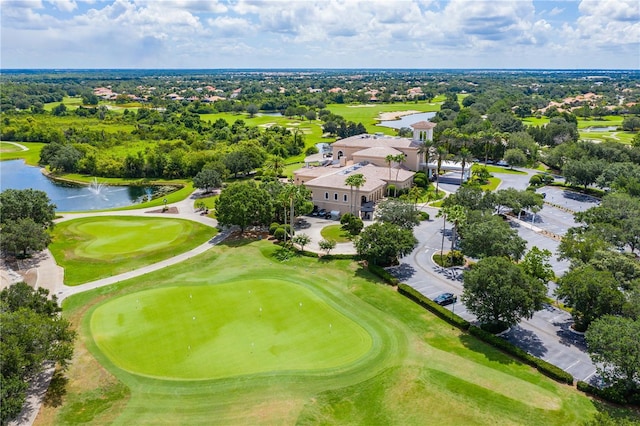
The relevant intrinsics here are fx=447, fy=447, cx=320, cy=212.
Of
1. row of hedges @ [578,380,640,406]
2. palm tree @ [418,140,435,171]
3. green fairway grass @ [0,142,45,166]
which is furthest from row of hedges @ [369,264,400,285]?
green fairway grass @ [0,142,45,166]

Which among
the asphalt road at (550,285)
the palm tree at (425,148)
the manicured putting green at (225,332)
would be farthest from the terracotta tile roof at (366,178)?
the manicured putting green at (225,332)

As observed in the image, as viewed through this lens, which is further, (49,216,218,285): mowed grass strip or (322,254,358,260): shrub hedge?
(322,254,358,260): shrub hedge

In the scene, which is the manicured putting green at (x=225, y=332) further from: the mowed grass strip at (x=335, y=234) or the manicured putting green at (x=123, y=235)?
the mowed grass strip at (x=335, y=234)

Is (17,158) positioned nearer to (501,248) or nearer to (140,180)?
(140,180)

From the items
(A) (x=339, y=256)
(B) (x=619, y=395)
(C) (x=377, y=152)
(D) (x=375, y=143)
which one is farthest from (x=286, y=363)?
(D) (x=375, y=143)

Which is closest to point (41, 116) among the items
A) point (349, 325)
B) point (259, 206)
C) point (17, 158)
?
point (17, 158)

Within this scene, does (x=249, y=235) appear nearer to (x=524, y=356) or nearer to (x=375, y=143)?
(x=524, y=356)

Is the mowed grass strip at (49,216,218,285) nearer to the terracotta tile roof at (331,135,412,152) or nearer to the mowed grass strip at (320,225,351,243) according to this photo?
the mowed grass strip at (320,225,351,243)
